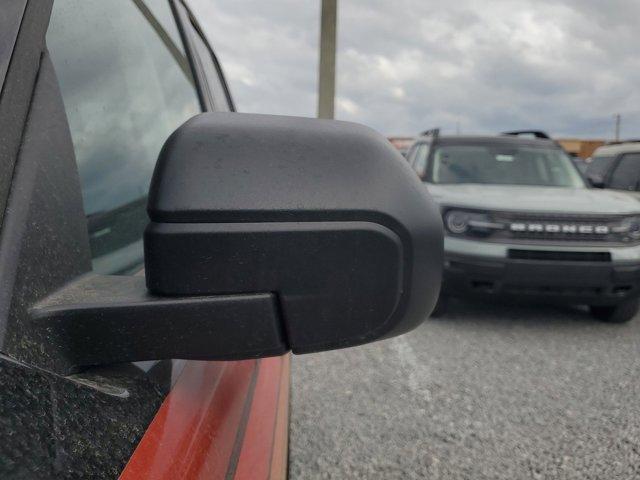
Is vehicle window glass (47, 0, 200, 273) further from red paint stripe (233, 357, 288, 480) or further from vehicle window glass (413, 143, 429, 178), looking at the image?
vehicle window glass (413, 143, 429, 178)

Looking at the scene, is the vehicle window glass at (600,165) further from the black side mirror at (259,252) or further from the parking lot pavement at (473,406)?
the black side mirror at (259,252)

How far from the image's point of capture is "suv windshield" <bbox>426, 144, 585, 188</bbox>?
537 cm

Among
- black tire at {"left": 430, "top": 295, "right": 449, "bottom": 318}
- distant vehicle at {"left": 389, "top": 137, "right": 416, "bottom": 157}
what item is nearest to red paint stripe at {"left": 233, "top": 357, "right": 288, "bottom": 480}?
distant vehicle at {"left": 389, "top": 137, "right": 416, "bottom": 157}

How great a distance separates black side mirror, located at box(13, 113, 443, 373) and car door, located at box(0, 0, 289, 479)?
6 cm

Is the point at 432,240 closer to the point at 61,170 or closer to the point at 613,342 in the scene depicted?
the point at 61,170

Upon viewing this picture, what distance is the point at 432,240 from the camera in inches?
28.1

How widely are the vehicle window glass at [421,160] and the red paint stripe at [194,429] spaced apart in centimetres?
468

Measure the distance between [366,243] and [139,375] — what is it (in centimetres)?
34

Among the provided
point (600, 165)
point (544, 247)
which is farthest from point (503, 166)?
point (600, 165)

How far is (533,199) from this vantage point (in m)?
4.46

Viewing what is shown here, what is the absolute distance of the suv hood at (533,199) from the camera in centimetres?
426

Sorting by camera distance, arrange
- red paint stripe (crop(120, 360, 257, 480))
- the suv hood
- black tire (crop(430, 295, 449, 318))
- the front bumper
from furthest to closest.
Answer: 1. black tire (crop(430, 295, 449, 318))
2. the suv hood
3. the front bumper
4. red paint stripe (crop(120, 360, 257, 480))

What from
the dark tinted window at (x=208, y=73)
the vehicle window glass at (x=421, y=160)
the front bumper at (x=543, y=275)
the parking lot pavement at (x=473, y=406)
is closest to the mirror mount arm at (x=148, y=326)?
the dark tinted window at (x=208, y=73)

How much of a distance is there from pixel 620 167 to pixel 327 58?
16.1 feet
